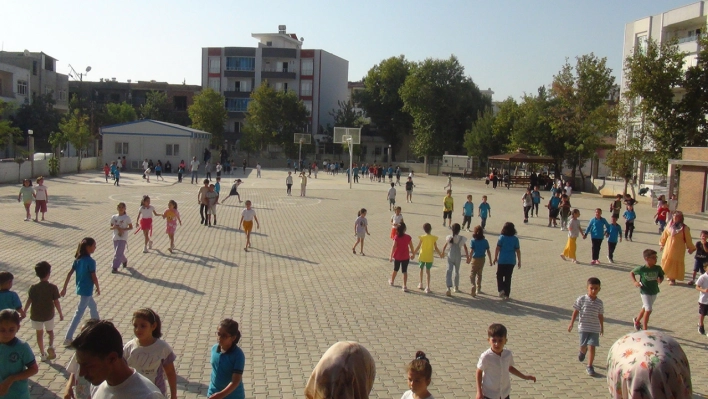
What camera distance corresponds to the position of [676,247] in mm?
13930

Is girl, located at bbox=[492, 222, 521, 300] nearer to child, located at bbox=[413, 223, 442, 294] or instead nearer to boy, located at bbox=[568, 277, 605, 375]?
child, located at bbox=[413, 223, 442, 294]

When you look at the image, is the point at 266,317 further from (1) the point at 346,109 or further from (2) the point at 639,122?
(1) the point at 346,109

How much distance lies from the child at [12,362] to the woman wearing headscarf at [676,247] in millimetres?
12492

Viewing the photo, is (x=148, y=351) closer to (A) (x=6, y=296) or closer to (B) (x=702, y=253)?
(A) (x=6, y=296)

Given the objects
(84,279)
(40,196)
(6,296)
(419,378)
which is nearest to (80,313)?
(84,279)

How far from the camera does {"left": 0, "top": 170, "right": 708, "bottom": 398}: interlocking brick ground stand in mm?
7992

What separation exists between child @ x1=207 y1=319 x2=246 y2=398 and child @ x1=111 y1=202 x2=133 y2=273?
26.6 ft

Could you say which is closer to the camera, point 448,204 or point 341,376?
point 341,376

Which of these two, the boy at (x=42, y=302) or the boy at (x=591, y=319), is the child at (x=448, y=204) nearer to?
the boy at (x=591, y=319)

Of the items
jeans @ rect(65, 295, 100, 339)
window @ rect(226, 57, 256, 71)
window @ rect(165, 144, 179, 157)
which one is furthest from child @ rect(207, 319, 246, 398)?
window @ rect(226, 57, 256, 71)

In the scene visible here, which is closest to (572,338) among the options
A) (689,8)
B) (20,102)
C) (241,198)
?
(241,198)

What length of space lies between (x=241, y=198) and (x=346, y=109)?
4682cm

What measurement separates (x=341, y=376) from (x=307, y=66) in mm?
77923

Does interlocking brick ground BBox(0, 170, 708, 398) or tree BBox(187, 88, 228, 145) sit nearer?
interlocking brick ground BBox(0, 170, 708, 398)
